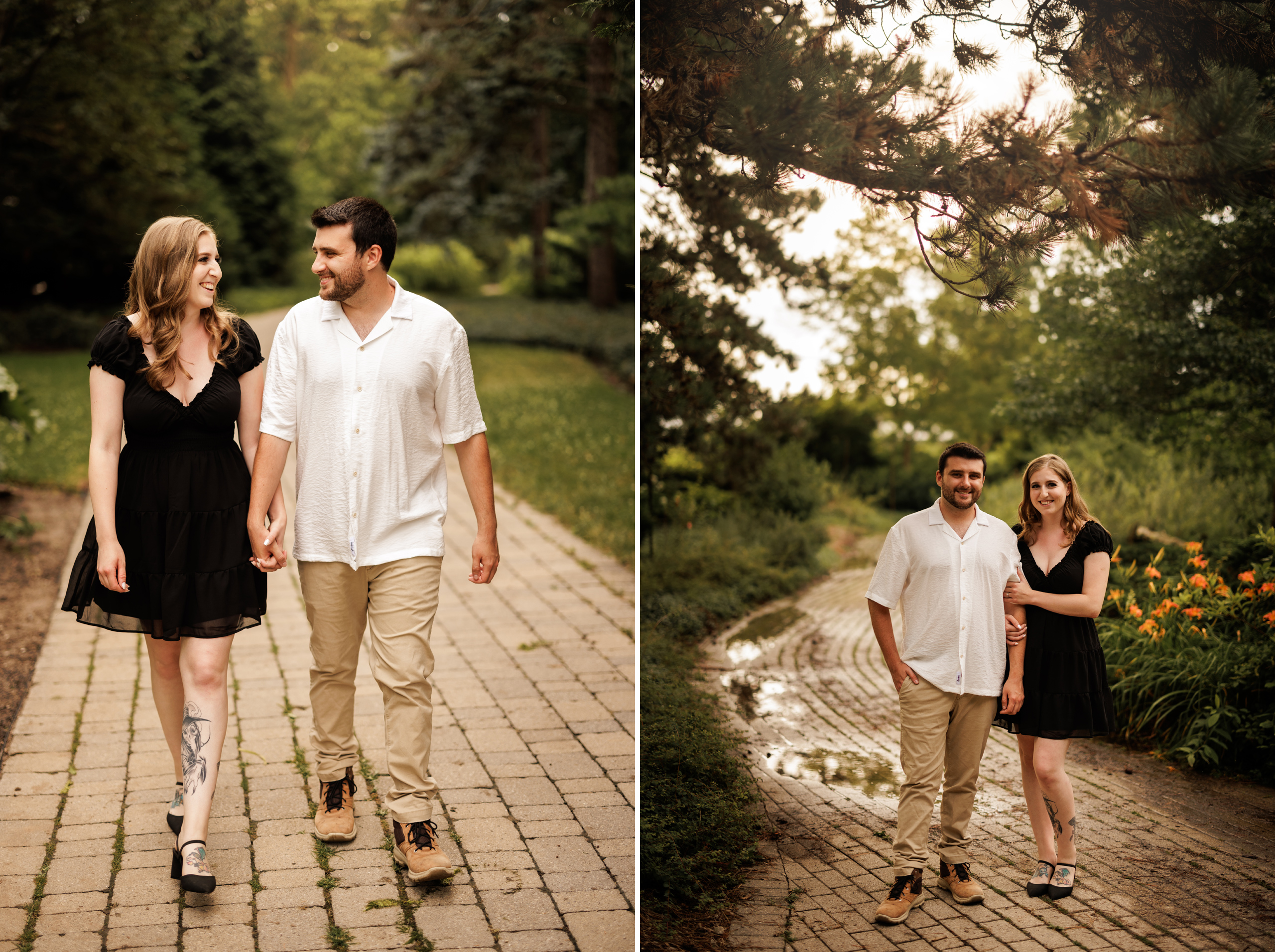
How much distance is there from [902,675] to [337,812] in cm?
217

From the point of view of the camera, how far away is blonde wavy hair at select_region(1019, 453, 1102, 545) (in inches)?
132

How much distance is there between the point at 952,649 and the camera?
3322mm

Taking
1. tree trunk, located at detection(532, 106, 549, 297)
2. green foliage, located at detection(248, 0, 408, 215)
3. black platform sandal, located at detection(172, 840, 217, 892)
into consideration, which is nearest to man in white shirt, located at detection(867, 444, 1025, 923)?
black platform sandal, located at detection(172, 840, 217, 892)

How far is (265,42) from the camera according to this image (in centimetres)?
4566

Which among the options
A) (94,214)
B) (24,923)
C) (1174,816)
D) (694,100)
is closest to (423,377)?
(694,100)

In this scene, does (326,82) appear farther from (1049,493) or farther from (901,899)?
(901,899)

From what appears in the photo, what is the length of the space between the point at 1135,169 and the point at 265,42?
48.6 m

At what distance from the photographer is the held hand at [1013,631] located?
132 inches

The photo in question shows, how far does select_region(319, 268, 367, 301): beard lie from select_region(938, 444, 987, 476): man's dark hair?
1.98 m

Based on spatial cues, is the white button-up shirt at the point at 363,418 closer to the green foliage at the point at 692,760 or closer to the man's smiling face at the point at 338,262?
the man's smiling face at the point at 338,262

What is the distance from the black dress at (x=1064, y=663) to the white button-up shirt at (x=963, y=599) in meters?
0.11

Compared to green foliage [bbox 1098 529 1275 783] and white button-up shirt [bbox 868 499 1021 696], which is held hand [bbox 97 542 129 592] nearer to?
white button-up shirt [bbox 868 499 1021 696]

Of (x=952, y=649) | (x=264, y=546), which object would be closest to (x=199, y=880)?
(x=264, y=546)

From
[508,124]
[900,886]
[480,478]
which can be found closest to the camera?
A: [900,886]
